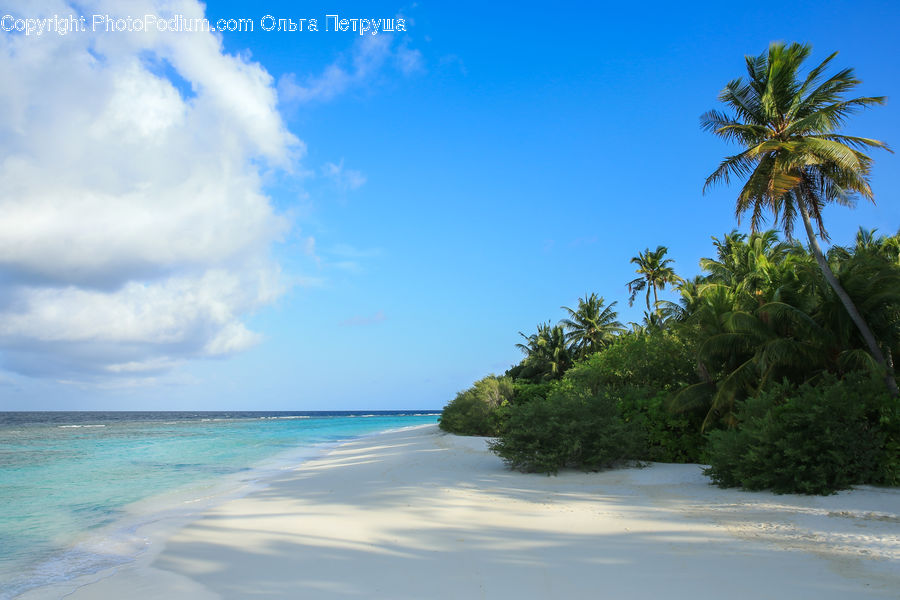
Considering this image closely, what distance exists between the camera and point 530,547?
6.27m

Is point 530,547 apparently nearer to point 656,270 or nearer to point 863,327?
point 863,327

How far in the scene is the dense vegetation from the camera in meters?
9.20

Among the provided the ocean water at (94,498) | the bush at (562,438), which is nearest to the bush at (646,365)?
the bush at (562,438)

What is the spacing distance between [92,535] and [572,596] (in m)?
7.86

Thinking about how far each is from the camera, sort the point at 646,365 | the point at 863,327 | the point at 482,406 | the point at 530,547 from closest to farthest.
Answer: the point at 530,547 < the point at 863,327 < the point at 646,365 < the point at 482,406

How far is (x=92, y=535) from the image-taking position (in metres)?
8.41

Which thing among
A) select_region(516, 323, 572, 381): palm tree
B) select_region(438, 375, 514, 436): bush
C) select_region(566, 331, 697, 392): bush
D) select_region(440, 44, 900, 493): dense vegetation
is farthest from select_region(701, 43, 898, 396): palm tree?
select_region(516, 323, 572, 381): palm tree

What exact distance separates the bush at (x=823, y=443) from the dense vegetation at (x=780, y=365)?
2 cm

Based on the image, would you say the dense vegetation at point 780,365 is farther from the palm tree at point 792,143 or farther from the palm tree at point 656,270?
the palm tree at point 656,270

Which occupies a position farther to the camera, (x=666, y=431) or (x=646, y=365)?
(x=646, y=365)

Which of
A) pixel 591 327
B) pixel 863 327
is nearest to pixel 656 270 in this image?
pixel 591 327

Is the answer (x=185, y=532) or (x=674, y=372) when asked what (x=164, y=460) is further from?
(x=674, y=372)

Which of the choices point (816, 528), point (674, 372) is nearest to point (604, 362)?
point (674, 372)

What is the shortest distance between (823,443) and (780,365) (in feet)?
11.9
